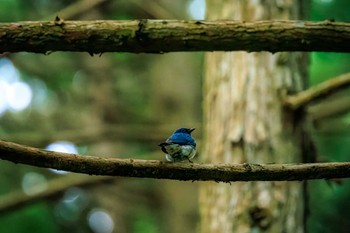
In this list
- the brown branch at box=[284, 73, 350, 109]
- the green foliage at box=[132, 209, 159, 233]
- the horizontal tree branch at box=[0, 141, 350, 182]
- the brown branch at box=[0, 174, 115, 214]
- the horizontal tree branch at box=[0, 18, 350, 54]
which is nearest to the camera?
the horizontal tree branch at box=[0, 141, 350, 182]

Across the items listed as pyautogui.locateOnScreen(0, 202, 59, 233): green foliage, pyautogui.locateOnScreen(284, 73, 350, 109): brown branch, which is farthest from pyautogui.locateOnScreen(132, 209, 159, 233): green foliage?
pyautogui.locateOnScreen(284, 73, 350, 109): brown branch

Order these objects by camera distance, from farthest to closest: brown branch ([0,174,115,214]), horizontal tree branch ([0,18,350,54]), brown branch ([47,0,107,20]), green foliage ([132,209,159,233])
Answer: green foliage ([132,209,159,233]) → brown branch ([47,0,107,20]) → brown branch ([0,174,115,214]) → horizontal tree branch ([0,18,350,54])

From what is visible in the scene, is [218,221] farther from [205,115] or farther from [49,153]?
[49,153]

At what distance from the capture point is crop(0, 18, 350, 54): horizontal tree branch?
233 cm

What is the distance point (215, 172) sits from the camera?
5.97 feet

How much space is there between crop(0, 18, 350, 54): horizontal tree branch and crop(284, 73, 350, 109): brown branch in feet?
2.42

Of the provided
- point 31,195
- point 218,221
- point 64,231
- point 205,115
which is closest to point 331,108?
point 205,115

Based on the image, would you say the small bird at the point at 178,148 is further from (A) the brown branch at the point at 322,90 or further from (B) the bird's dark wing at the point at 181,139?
(A) the brown branch at the point at 322,90

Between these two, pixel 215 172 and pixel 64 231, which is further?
pixel 64 231

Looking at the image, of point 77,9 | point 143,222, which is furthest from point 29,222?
point 77,9

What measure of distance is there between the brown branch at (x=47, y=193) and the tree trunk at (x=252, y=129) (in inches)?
55.6

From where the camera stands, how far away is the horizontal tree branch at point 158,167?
181 centimetres

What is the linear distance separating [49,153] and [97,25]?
0.68 metres

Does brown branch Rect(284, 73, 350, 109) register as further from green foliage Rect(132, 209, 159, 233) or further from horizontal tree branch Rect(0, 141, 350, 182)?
green foliage Rect(132, 209, 159, 233)
